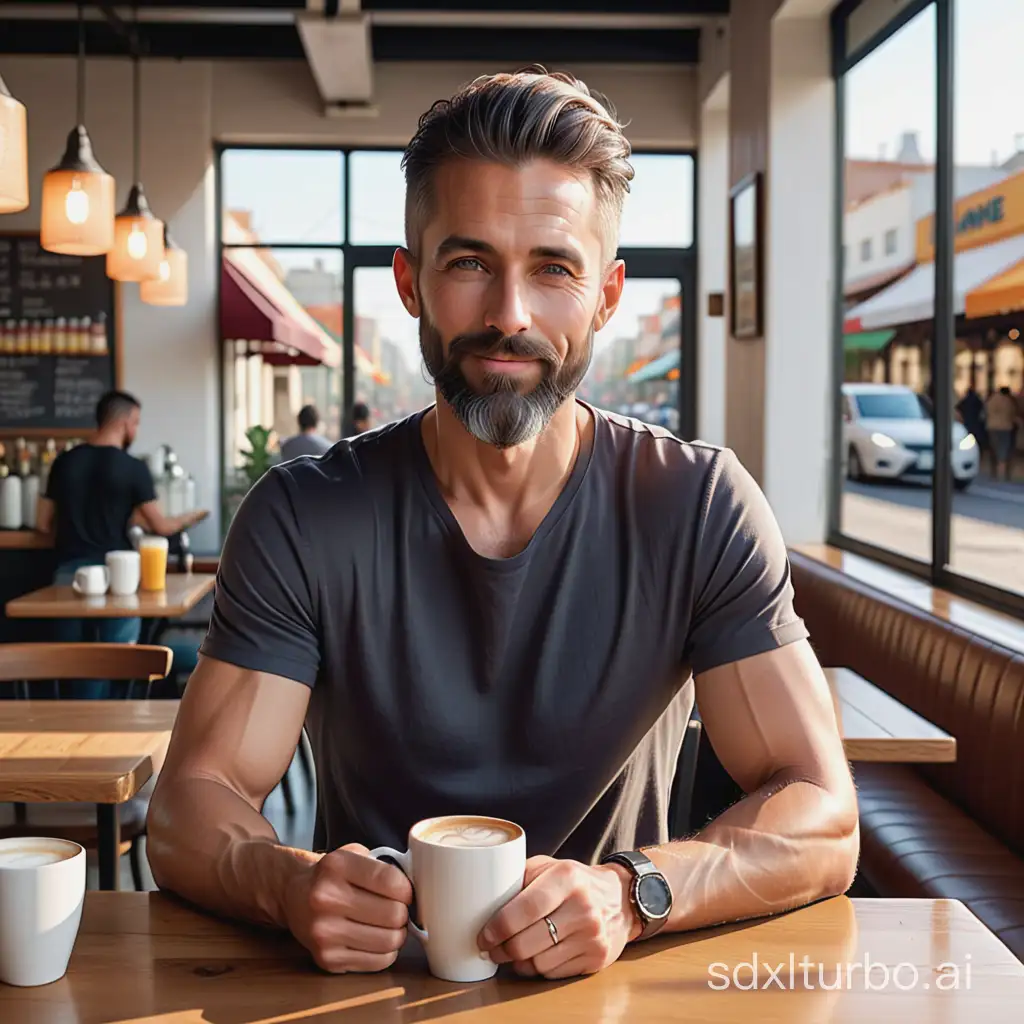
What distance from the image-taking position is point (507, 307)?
4.43 feet

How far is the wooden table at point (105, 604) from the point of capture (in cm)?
430

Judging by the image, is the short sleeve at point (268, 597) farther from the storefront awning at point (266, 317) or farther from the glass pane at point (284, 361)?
the glass pane at point (284, 361)

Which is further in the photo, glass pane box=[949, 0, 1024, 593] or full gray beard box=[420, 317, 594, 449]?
glass pane box=[949, 0, 1024, 593]

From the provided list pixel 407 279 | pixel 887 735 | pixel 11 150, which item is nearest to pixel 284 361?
pixel 11 150

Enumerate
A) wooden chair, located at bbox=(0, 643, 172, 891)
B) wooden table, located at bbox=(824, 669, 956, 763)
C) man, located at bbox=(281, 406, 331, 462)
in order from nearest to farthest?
1. wooden table, located at bbox=(824, 669, 956, 763)
2. wooden chair, located at bbox=(0, 643, 172, 891)
3. man, located at bbox=(281, 406, 331, 462)

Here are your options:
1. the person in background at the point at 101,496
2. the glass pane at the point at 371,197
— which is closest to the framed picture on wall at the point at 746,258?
the glass pane at the point at 371,197

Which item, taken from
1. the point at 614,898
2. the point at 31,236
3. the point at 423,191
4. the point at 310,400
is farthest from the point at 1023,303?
the point at 31,236

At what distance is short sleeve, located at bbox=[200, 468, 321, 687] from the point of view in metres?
1.36

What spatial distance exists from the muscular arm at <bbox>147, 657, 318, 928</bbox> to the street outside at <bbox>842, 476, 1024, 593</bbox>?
2781 millimetres

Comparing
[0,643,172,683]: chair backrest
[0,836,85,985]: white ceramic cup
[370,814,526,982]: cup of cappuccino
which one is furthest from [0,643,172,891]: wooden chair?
[370,814,526,982]: cup of cappuccino

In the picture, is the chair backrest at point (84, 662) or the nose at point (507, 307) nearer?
the nose at point (507, 307)

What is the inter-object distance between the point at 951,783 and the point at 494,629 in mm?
2318

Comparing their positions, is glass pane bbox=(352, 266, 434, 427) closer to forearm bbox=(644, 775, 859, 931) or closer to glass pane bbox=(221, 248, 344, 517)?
glass pane bbox=(221, 248, 344, 517)

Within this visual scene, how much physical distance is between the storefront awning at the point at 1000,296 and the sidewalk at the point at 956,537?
0.51 metres
